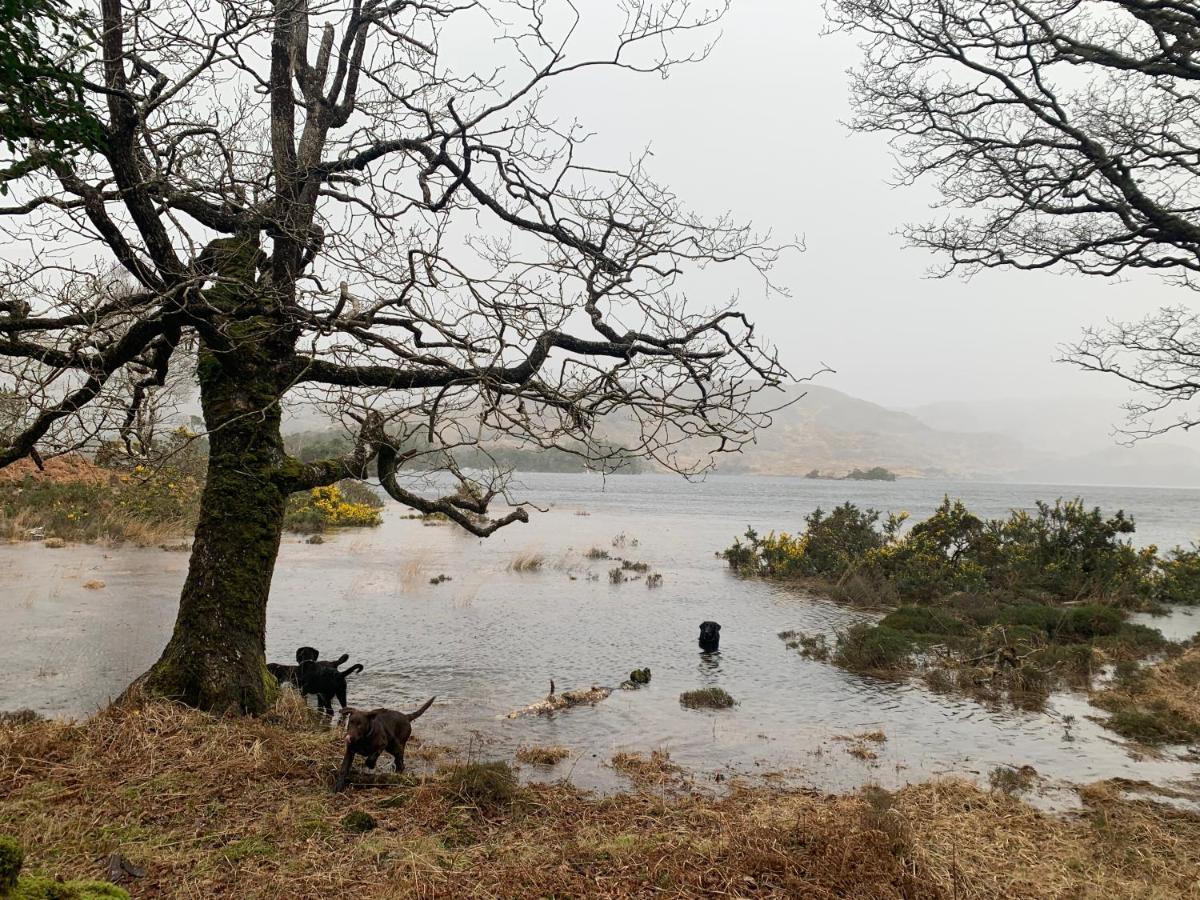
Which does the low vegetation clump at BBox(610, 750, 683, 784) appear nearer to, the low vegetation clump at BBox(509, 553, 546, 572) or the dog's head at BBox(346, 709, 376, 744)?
the dog's head at BBox(346, 709, 376, 744)

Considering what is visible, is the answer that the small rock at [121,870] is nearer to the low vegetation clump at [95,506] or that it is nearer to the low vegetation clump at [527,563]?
the low vegetation clump at [95,506]

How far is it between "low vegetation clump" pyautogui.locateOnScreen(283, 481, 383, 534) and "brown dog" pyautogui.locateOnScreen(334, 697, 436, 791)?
2360 centimetres

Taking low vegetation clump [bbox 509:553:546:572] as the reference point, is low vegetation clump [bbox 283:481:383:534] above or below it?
above

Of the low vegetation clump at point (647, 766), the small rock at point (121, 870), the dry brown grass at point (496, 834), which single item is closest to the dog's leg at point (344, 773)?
the dry brown grass at point (496, 834)

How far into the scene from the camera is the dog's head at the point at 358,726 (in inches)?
229

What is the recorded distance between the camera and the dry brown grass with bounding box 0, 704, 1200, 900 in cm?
416

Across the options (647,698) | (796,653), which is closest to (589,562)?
(796,653)

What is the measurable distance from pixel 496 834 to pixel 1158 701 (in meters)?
9.48

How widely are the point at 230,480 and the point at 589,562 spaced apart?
1839 cm

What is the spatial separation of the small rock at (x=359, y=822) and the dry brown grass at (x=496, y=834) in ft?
0.16

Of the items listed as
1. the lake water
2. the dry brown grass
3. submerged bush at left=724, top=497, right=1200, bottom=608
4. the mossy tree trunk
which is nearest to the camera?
the dry brown grass

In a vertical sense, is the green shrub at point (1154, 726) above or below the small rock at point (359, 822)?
below

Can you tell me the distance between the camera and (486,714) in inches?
363

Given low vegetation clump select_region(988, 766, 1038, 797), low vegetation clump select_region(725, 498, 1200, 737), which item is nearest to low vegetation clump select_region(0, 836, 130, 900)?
low vegetation clump select_region(988, 766, 1038, 797)
